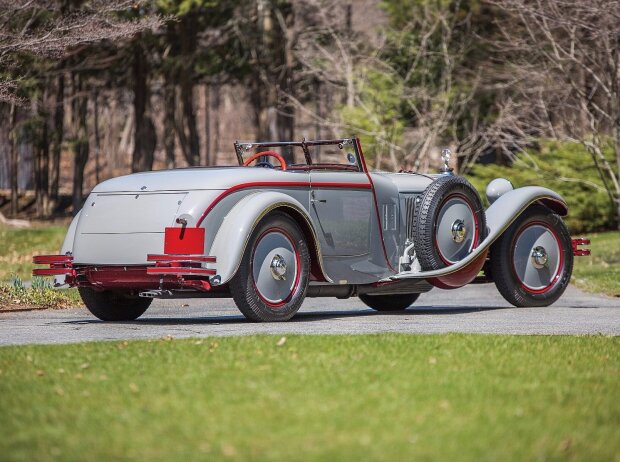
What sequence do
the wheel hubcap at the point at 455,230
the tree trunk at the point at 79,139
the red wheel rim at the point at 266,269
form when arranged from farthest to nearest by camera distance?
the tree trunk at the point at 79,139 → the wheel hubcap at the point at 455,230 → the red wheel rim at the point at 266,269

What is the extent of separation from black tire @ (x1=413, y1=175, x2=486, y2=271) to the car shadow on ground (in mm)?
759

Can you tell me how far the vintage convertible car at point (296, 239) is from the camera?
36.4 ft

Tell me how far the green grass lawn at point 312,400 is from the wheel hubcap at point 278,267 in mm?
2309

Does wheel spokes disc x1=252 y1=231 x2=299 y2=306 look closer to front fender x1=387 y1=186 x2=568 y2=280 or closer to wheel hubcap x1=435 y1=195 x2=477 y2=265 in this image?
front fender x1=387 y1=186 x2=568 y2=280

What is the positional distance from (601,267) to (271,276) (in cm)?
1287

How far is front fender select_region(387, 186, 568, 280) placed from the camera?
12.7 meters

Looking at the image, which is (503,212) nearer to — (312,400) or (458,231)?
(458,231)

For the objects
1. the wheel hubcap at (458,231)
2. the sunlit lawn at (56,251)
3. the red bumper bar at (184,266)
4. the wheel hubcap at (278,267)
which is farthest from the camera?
the sunlit lawn at (56,251)

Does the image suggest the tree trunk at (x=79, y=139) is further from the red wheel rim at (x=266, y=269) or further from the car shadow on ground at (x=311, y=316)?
the red wheel rim at (x=266, y=269)

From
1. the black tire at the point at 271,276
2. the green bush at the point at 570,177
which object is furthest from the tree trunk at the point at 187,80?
the black tire at the point at 271,276

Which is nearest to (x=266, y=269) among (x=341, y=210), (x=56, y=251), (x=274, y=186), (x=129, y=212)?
(x=274, y=186)

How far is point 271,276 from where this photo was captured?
1145 cm

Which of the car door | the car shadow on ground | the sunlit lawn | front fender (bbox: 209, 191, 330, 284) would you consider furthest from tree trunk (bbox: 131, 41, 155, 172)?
front fender (bbox: 209, 191, 330, 284)

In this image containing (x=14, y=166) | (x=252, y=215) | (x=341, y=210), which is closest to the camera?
(x=252, y=215)
